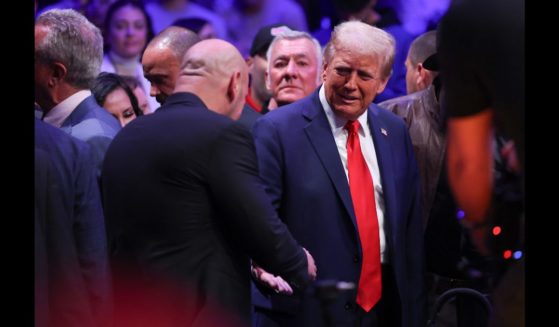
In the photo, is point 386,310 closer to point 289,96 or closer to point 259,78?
point 289,96

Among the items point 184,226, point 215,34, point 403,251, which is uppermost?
point 215,34

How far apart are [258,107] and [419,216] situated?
1562mm

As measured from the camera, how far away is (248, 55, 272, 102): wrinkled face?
14.8 ft

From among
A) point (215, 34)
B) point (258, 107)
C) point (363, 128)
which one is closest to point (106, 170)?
point (363, 128)

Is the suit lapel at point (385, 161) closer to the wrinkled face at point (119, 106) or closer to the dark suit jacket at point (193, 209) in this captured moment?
the dark suit jacket at point (193, 209)

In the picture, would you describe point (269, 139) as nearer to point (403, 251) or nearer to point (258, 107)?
point (403, 251)

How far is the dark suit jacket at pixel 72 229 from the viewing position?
105 inches

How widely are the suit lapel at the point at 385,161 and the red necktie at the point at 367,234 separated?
43 millimetres

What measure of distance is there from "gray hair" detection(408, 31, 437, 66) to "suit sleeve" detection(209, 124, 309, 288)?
1857mm

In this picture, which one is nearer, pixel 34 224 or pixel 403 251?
pixel 34 224

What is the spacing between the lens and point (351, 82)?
3148 mm

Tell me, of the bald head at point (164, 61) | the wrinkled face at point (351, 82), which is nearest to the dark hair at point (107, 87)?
the bald head at point (164, 61)

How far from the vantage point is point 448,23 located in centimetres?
193

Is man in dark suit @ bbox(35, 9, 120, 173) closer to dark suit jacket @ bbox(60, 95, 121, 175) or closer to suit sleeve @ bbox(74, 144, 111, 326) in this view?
dark suit jacket @ bbox(60, 95, 121, 175)
